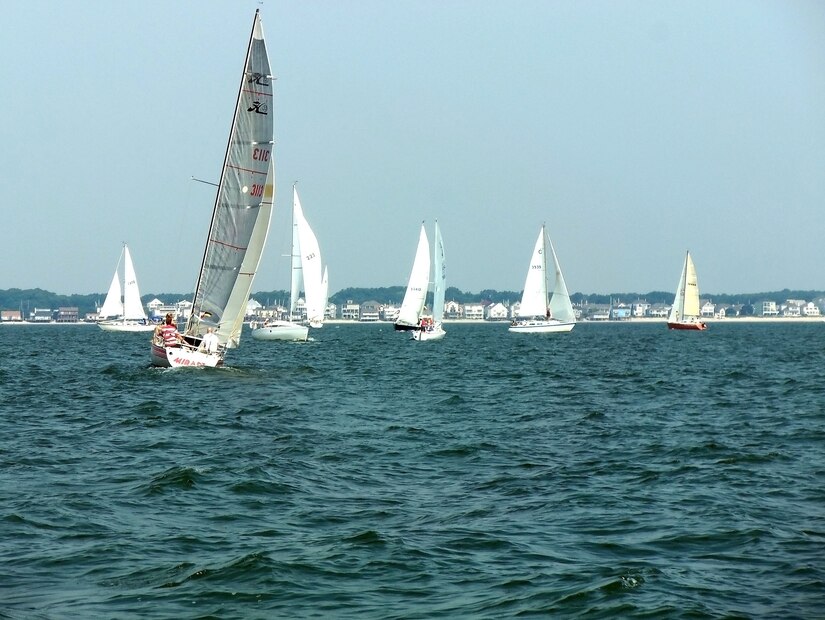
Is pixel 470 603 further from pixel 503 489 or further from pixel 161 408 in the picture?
pixel 161 408

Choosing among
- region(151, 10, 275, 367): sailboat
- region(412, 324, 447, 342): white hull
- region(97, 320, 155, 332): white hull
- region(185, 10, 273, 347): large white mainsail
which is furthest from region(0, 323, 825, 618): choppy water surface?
region(97, 320, 155, 332): white hull

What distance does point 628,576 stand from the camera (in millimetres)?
→ 10156

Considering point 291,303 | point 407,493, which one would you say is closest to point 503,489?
point 407,493

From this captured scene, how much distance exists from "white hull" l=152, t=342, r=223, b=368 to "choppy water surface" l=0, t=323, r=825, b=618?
6898 millimetres

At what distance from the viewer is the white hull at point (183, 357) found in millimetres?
35625

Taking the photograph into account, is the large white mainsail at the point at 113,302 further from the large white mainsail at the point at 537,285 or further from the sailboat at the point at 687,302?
the sailboat at the point at 687,302

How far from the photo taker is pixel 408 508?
13.5 meters

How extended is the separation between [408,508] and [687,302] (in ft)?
380

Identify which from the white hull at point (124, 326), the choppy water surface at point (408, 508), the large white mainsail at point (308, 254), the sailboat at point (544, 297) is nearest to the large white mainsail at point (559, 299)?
the sailboat at point (544, 297)

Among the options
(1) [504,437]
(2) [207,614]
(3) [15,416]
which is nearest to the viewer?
(2) [207,614]

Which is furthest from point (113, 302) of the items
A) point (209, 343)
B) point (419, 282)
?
point (209, 343)

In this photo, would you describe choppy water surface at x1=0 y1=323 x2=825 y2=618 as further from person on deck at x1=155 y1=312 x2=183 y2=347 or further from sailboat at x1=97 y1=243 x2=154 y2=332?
sailboat at x1=97 y1=243 x2=154 y2=332

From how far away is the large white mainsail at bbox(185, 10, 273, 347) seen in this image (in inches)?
1419

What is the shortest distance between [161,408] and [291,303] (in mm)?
53857
